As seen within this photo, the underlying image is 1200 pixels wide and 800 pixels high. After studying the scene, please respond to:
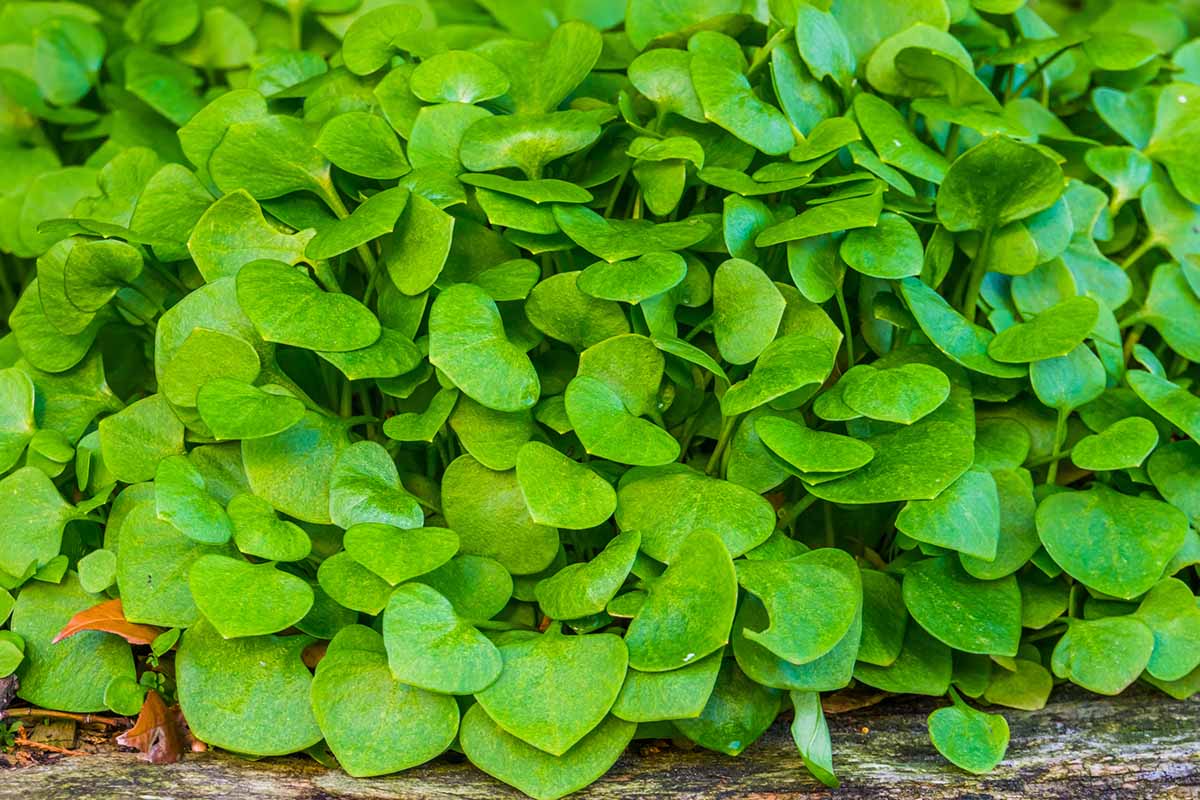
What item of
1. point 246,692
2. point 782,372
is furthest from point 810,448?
point 246,692

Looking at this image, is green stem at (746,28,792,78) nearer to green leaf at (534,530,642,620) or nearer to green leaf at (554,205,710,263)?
green leaf at (554,205,710,263)

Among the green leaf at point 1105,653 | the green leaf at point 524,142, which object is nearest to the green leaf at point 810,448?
the green leaf at point 1105,653

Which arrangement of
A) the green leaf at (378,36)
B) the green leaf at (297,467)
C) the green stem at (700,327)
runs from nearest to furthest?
the green leaf at (297,467) < the green stem at (700,327) < the green leaf at (378,36)

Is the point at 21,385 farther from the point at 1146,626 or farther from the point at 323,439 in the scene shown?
the point at 1146,626

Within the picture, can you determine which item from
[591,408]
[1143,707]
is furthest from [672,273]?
[1143,707]

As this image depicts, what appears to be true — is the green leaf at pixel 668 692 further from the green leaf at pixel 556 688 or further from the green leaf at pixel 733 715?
the green leaf at pixel 733 715

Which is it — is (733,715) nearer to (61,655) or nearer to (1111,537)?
(1111,537)

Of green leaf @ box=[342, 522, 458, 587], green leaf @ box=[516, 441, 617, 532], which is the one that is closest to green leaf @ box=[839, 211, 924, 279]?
green leaf @ box=[516, 441, 617, 532]
